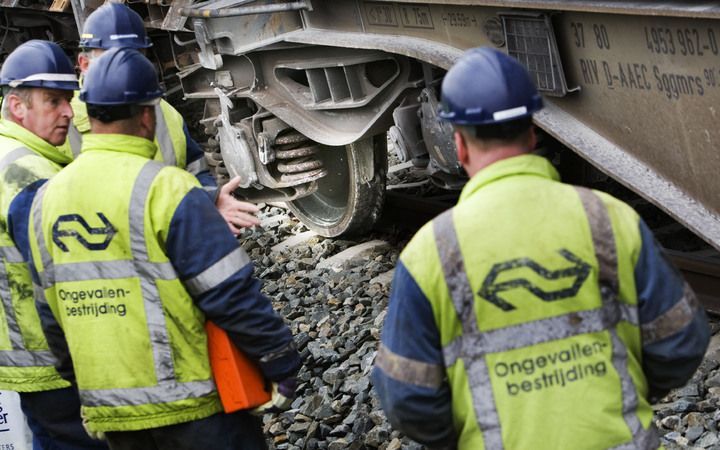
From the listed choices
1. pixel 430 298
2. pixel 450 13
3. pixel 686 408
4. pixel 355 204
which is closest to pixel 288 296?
pixel 355 204

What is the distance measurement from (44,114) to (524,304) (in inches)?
94.8

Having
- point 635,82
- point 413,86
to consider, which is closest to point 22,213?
point 635,82

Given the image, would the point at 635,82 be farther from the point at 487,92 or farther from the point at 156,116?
the point at 487,92

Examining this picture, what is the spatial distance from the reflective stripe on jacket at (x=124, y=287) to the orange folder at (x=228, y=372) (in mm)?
31

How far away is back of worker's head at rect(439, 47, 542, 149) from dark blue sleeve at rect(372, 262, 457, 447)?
38 centimetres

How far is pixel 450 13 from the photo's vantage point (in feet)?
18.5

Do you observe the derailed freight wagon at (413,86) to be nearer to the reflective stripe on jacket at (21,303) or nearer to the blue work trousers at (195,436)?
the blue work trousers at (195,436)

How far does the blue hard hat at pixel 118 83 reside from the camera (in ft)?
11.1

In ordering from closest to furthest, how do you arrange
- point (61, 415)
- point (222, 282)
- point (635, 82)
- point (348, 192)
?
point (222, 282) < point (61, 415) < point (635, 82) < point (348, 192)

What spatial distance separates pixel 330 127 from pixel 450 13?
1916 mm

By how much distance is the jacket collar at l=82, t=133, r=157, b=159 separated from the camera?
340cm

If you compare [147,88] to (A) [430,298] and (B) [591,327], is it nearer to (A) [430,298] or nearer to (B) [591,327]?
(A) [430,298]

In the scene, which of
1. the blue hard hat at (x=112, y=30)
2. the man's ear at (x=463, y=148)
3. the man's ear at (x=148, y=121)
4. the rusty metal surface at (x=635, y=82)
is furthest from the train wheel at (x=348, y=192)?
the man's ear at (x=463, y=148)

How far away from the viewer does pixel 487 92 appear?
2.52m
